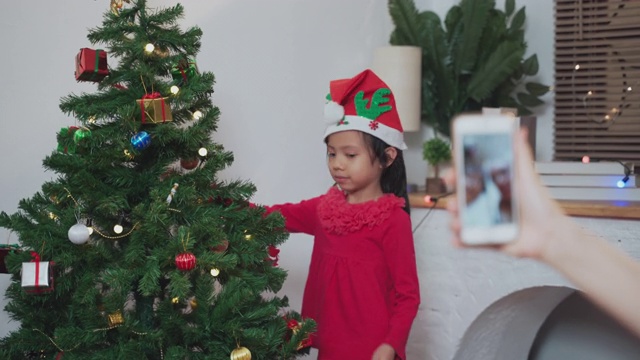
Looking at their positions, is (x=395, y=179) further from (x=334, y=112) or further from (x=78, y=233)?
(x=78, y=233)

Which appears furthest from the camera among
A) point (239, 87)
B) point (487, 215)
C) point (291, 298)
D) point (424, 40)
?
point (424, 40)

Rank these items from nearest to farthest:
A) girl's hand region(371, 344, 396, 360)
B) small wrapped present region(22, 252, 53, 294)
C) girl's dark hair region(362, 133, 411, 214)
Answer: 1. small wrapped present region(22, 252, 53, 294)
2. girl's hand region(371, 344, 396, 360)
3. girl's dark hair region(362, 133, 411, 214)

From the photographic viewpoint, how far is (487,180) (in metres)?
0.71

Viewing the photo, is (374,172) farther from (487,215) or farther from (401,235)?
(487,215)

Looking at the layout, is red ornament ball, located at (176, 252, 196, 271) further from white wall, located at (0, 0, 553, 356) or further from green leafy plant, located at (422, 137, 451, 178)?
green leafy plant, located at (422, 137, 451, 178)

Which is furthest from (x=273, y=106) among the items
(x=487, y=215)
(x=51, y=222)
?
(x=487, y=215)

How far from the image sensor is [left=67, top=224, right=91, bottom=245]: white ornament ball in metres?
1.45

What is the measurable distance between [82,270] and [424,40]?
1675 mm

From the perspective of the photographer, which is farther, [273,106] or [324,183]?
[324,183]

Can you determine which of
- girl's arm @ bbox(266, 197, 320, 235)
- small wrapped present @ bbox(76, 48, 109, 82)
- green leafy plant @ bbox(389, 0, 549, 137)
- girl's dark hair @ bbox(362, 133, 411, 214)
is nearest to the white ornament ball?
small wrapped present @ bbox(76, 48, 109, 82)

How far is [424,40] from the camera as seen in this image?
2824mm

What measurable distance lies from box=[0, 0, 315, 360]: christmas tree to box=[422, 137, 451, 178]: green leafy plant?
1.24 m

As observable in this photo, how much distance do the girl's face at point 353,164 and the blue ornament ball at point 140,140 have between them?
592 mm

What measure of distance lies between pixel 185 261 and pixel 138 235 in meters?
0.11
